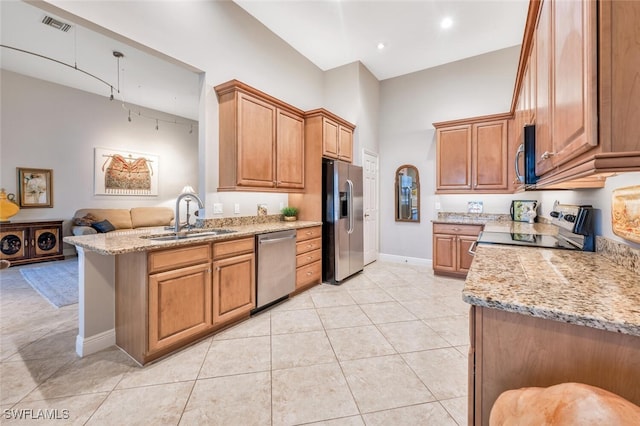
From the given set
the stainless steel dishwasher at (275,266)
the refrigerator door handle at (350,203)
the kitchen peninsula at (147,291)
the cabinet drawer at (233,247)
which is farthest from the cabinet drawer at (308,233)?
the kitchen peninsula at (147,291)

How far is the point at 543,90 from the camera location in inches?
54.7

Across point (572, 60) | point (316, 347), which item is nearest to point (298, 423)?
point (316, 347)

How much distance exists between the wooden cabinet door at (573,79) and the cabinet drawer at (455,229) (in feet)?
10.1

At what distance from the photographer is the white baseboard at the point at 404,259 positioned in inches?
191

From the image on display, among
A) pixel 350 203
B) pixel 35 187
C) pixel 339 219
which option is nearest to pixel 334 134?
pixel 350 203

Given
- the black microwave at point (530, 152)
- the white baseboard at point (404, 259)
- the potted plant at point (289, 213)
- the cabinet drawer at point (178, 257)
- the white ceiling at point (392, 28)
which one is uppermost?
the white ceiling at point (392, 28)

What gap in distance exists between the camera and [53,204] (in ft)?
16.9

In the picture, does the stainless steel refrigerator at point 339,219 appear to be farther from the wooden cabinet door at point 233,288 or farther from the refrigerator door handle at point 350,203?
the wooden cabinet door at point 233,288

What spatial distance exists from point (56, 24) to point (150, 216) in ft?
12.2

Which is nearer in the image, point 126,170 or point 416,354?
point 416,354

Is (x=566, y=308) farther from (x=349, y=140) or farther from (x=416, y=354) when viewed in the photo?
(x=349, y=140)

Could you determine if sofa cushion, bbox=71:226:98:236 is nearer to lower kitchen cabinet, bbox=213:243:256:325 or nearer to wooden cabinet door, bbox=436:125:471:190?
lower kitchen cabinet, bbox=213:243:256:325

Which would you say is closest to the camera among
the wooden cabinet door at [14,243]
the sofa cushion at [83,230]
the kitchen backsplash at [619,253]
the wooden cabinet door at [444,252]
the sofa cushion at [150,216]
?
the kitchen backsplash at [619,253]

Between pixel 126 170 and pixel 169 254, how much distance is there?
5.36m
